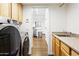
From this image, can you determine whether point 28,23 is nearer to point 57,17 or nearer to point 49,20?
point 49,20

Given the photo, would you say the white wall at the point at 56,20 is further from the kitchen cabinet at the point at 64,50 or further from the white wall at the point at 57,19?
the kitchen cabinet at the point at 64,50

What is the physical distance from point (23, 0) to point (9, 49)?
0.54 meters

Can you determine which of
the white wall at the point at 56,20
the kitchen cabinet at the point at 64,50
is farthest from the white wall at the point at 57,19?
the kitchen cabinet at the point at 64,50

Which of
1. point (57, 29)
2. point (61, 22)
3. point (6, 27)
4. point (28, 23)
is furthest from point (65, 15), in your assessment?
point (6, 27)

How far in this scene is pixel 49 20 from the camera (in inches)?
180

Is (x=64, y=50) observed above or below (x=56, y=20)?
below

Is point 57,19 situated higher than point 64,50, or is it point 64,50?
point 57,19

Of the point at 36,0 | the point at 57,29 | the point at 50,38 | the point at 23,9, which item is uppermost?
the point at 23,9

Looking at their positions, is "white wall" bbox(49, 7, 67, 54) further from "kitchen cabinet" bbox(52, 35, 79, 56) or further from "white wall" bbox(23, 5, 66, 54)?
"kitchen cabinet" bbox(52, 35, 79, 56)

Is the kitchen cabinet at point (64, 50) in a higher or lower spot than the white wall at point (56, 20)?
lower

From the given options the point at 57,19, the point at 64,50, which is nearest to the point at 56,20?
the point at 57,19

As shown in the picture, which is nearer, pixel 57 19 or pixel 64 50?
pixel 64 50

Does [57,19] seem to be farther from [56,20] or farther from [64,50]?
[64,50]

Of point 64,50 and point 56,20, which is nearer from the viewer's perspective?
point 64,50
